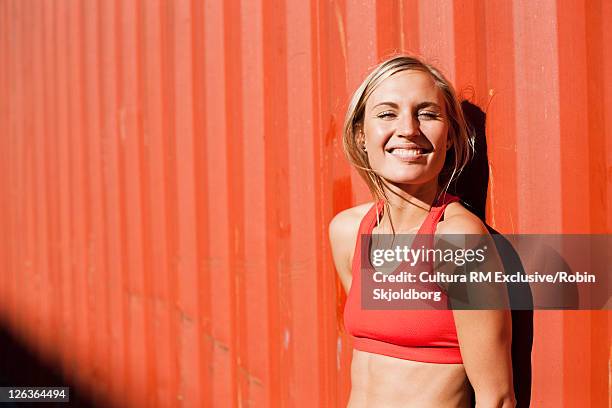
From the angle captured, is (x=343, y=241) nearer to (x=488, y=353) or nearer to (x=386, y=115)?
(x=386, y=115)

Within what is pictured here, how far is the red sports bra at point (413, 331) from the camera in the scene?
1586 mm

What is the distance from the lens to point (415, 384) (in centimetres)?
162

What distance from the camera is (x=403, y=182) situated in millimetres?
1684

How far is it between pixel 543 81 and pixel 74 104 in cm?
321

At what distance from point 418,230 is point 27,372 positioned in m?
3.85

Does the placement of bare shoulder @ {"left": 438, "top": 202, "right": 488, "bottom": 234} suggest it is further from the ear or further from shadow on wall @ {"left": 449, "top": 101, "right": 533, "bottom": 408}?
the ear

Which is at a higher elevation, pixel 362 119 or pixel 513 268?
pixel 362 119

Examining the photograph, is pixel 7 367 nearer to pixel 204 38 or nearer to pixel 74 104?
pixel 74 104

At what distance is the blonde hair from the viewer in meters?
1.68

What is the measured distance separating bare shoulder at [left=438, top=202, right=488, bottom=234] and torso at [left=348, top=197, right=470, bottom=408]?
13mm

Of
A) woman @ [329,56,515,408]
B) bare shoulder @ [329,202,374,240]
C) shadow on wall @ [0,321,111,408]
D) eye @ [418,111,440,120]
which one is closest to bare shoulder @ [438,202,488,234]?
woman @ [329,56,515,408]

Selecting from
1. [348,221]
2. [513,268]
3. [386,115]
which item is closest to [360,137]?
[386,115]

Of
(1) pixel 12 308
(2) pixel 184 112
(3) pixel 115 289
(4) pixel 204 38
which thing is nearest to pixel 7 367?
(1) pixel 12 308

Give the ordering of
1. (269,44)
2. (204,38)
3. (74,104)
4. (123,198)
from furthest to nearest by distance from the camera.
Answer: (74,104), (123,198), (204,38), (269,44)
